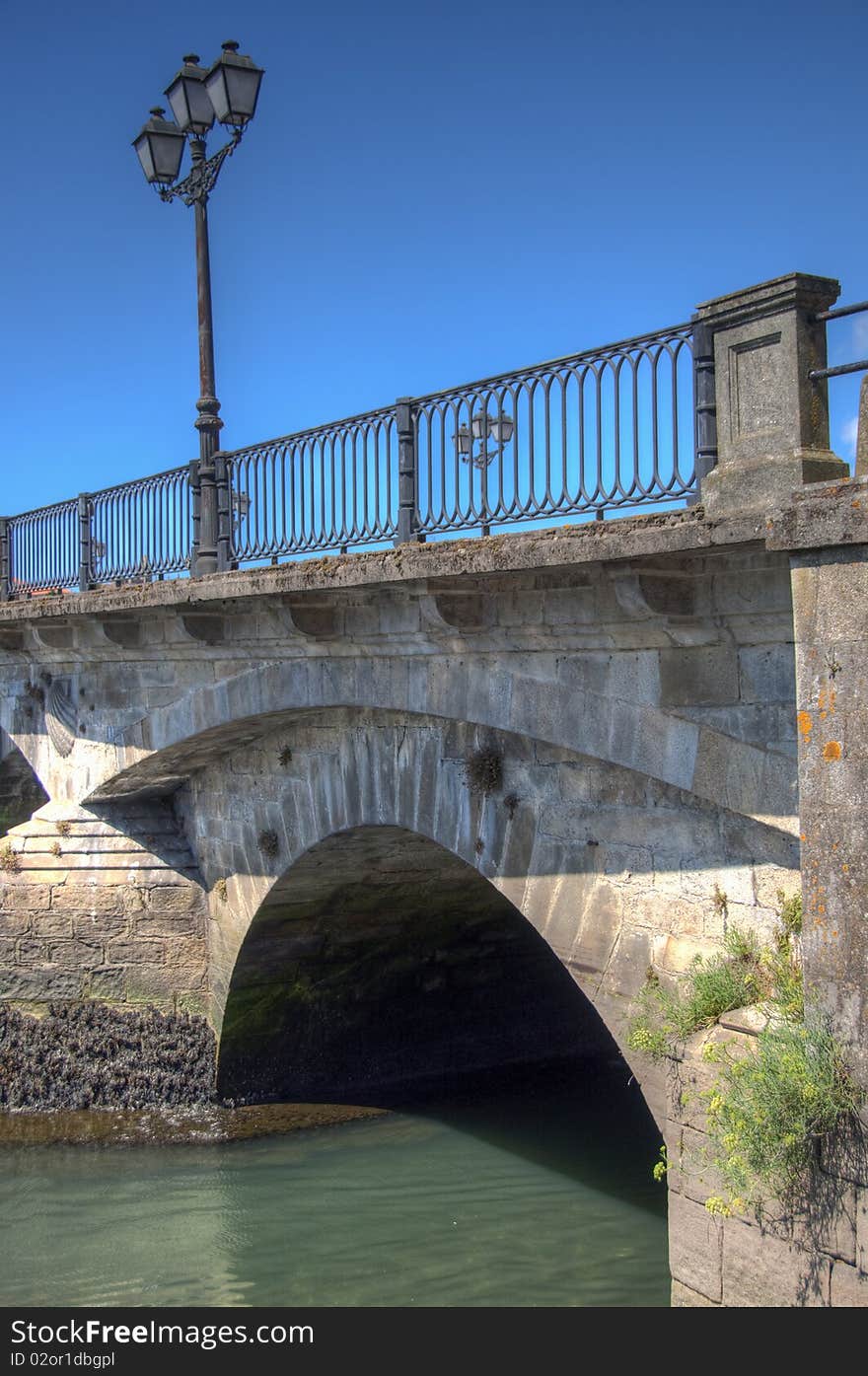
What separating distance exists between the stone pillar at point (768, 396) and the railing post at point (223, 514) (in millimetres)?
4890

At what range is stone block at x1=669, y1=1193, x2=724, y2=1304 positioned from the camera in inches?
205

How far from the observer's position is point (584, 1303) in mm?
7832

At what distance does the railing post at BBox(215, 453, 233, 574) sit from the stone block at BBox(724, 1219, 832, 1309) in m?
5.97

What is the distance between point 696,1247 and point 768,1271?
17.3 inches

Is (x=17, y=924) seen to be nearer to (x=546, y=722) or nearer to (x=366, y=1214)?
(x=366, y=1214)

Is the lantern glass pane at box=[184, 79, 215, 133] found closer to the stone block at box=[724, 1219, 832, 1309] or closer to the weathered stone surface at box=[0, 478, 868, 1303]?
the weathered stone surface at box=[0, 478, 868, 1303]

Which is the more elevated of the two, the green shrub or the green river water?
the green shrub

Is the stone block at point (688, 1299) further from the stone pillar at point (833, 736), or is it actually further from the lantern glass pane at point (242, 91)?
the lantern glass pane at point (242, 91)

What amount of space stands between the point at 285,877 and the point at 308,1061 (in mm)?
2318

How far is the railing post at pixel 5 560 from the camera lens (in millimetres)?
14047

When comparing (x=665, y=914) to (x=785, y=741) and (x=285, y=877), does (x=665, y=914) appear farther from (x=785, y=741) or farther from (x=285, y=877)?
(x=285, y=877)

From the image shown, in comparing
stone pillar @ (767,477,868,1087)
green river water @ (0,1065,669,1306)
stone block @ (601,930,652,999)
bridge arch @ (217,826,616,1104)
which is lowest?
green river water @ (0,1065,669,1306)

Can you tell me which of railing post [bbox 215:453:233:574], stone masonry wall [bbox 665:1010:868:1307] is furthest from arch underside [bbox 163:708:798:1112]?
railing post [bbox 215:453:233:574]

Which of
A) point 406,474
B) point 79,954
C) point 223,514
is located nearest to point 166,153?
point 223,514
